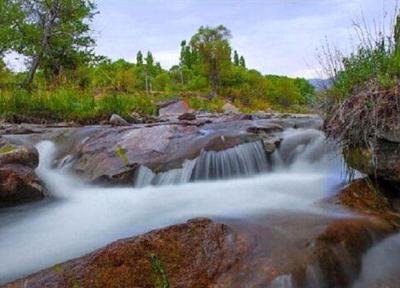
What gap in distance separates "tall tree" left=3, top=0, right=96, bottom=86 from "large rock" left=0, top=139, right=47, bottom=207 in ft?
60.0

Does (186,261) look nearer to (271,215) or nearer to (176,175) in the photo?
(271,215)

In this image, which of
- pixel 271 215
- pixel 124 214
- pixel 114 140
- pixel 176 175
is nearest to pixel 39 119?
pixel 114 140

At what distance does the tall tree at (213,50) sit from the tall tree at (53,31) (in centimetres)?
2567

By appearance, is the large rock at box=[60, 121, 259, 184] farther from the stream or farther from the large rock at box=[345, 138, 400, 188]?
the large rock at box=[345, 138, 400, 188]

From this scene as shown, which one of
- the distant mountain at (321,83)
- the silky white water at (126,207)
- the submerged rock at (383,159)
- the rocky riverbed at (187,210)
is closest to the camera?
the rocky riverbed at (187,210)

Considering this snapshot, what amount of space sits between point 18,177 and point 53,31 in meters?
20.4

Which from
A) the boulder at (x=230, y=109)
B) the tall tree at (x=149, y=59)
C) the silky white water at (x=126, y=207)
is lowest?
the silky white water at (x=126, y=207)

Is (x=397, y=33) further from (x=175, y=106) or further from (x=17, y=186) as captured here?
(x=175, y=106)

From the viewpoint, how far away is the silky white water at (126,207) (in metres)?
3.66

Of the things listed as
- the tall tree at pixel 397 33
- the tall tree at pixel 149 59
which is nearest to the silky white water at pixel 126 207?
the tall tree at pixel 397 33

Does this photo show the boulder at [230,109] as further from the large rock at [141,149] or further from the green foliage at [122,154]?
the green foliage at [122,154]

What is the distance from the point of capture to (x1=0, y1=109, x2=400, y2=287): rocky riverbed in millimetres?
2881

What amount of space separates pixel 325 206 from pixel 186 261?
1.93 m

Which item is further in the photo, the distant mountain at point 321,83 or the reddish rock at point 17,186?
the reddish rock at point 17,186
